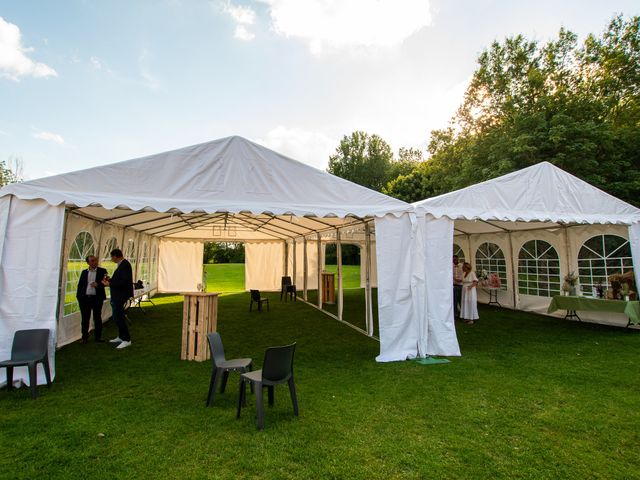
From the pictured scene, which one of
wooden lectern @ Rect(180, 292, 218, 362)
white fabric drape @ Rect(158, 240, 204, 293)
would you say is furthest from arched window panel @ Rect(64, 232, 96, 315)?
white fabric drape @ Rect(158, 240, 204, 293)

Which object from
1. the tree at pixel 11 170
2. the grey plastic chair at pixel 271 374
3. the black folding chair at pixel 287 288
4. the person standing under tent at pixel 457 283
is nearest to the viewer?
the grey plastic chair at pixel 271 374

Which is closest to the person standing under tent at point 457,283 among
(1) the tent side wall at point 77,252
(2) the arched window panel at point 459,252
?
(2) the arched window panel at point 459,252

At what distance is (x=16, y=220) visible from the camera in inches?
166

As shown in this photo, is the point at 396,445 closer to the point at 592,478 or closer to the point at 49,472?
the point at 592,478

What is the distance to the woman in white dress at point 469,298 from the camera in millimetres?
8188

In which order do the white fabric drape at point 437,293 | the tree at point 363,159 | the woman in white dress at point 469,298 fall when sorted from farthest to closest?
the tree at point 363,159, the woman in white dress at point 469,298, the white fabric drape at point 437,293

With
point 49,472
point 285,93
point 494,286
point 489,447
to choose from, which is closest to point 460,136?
point 494,286

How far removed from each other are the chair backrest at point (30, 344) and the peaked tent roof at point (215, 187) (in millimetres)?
1488

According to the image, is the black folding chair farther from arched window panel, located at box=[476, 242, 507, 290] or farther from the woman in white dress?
arched window panel, located at box=[476, 242, 507, 290]

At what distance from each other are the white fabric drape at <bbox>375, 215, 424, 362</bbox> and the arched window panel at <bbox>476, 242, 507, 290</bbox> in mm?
6462

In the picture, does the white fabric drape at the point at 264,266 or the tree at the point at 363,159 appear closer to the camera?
the white fabric drape at the point at 264,266

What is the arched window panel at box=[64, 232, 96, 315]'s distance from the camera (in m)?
6.32

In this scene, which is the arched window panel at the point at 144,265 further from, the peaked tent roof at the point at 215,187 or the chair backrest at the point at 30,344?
the chair backrest at the point at 30,344

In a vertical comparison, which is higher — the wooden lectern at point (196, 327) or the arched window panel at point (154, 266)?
the arched window panel at point (154, 266)
